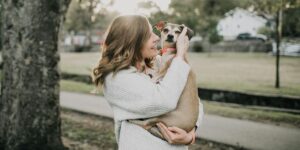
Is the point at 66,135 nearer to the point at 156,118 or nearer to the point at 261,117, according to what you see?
the point at 261,117

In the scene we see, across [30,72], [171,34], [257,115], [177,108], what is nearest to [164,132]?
[177,108]

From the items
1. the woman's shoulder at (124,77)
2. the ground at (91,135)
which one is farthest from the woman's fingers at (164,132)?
the ground at (91,135)

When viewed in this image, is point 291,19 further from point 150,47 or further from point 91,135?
point 150,47

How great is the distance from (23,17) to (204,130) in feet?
13.6

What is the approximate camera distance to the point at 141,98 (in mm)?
2488

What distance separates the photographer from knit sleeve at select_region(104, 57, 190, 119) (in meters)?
2.45

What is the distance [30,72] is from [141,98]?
3697mm

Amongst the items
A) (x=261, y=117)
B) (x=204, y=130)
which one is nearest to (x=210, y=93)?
(x=261, y=117)

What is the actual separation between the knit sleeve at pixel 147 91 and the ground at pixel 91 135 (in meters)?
4.60

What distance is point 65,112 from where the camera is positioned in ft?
35.3

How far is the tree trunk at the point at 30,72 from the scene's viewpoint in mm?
5754

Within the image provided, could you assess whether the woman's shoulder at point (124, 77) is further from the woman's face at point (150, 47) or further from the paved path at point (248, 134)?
the paved path at point (248, 134)

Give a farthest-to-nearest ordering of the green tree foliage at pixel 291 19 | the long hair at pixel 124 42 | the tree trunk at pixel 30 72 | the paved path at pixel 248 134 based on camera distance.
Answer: the green tree foliage at pixel 291 19 < the paved path at pixel 248 134 < the tree trunk at pixel 30 72 < the long hair at pixel 124 42

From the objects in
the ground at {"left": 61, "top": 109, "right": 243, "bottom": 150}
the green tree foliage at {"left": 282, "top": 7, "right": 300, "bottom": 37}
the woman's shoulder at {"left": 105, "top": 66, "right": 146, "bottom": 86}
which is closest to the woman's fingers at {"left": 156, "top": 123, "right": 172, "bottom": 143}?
the woman's shoulder at {"left": 105, "top": 66, "right": 146, "bottom": 86}
